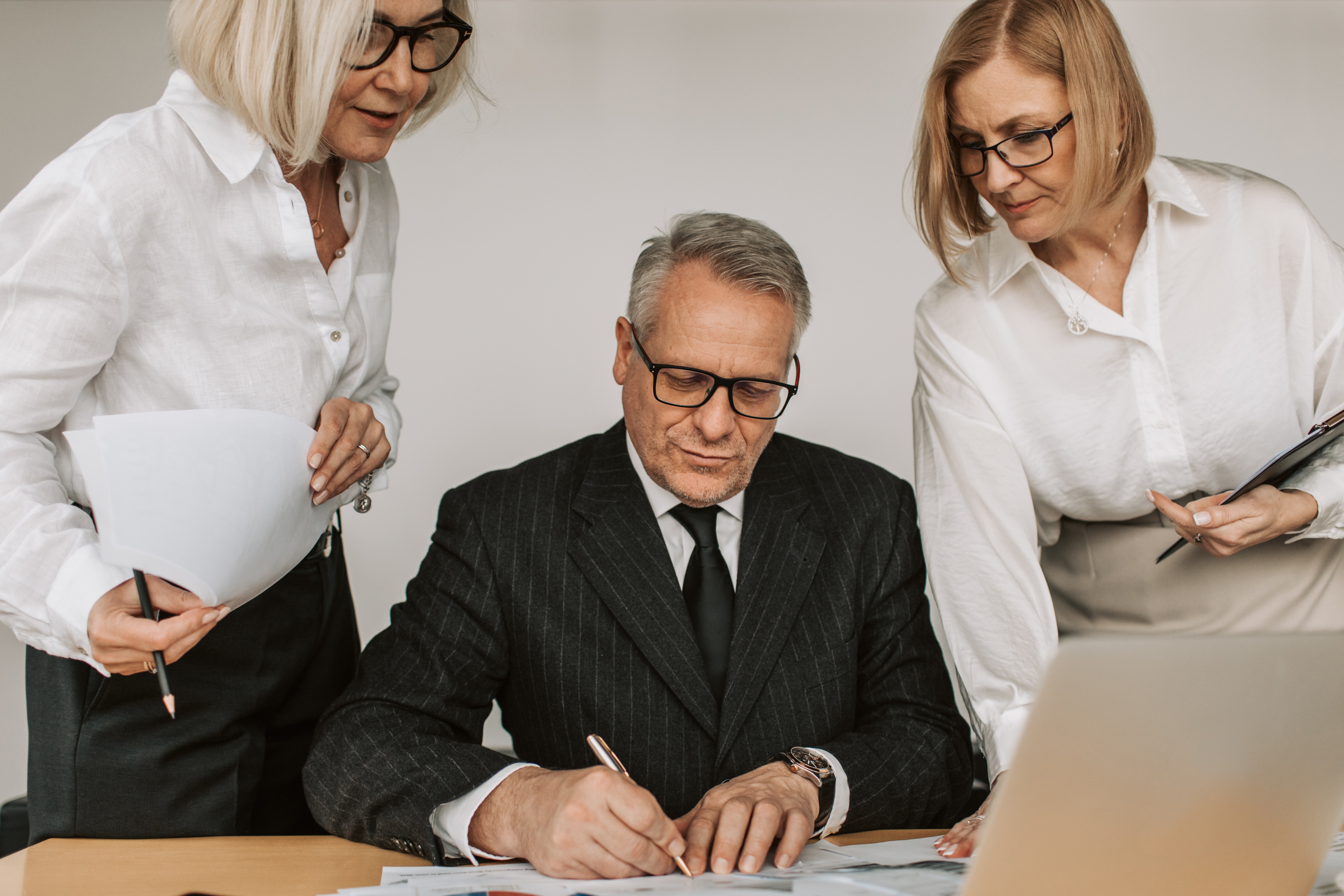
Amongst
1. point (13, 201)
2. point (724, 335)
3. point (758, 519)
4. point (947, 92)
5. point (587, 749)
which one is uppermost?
point (947, 92)

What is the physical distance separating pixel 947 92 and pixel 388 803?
1436 millimetres

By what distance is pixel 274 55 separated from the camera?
4.73ft

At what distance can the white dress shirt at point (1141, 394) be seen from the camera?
1.82 meters

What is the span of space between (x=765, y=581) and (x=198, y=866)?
0.99 m

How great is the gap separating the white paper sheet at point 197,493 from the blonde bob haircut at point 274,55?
1.43 ft

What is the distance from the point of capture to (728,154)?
3312 mm

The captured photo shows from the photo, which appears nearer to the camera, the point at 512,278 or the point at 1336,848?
the point at 1336,848

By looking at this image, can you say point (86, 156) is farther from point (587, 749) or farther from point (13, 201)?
point (587, 749)

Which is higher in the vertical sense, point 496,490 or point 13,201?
point 13,201

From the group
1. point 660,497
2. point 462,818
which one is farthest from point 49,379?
point 660,497

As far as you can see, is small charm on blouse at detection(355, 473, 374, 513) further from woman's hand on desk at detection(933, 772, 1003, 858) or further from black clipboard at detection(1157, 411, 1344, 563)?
black clipboard at detection(1157, 411, 1344, 563)

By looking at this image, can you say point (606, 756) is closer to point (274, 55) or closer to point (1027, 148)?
point (274, 55)

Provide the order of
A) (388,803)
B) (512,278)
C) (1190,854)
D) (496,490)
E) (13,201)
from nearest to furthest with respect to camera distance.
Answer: (1190,854) < (13,201) < (388,803) < (496,490) < (512,278)

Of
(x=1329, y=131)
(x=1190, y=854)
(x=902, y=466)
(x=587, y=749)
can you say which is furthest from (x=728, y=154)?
(x=1190, y=854)
